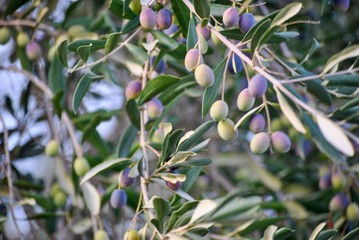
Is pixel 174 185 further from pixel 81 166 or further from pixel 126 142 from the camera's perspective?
pixel 81 166

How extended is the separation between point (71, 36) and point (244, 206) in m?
0.60

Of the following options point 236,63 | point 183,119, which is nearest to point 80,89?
point 236,63

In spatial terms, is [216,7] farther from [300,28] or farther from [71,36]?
[300,28]

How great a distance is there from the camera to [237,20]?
1080 mm

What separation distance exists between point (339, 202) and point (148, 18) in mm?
813

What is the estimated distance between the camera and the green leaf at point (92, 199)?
142cm

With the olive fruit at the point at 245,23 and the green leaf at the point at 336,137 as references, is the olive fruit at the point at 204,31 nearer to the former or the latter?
the olive fruit at the point at 245,23

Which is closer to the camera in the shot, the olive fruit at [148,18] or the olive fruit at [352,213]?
the olive fruit at [148,18]

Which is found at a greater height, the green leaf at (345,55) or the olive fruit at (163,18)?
the olive fruit at (163,18)

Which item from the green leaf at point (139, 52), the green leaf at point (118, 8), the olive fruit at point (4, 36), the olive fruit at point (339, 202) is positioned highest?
the green leaf at point (118, 8)

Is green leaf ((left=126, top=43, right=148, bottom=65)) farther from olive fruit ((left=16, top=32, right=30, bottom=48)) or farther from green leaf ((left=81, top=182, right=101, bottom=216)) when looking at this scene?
olive fruit ((left=16, top=32, right=30, bottom=48))

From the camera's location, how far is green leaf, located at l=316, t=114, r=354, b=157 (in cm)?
92

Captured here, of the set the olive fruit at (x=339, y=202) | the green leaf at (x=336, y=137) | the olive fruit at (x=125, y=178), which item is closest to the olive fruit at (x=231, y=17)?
the green leaf at (x=336, y=137)

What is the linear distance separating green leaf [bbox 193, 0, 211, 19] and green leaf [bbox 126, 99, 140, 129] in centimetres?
24
